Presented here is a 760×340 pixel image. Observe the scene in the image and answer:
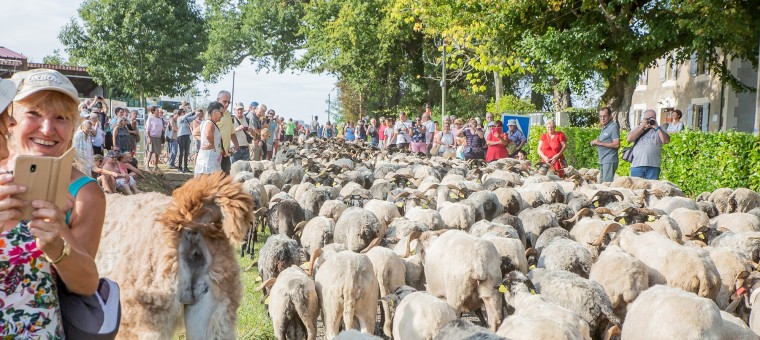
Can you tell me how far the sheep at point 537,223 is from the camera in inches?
368

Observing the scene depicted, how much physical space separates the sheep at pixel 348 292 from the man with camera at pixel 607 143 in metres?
7.75

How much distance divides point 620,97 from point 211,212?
2070cm

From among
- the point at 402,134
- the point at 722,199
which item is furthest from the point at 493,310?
the point at 402,134

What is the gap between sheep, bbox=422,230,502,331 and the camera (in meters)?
6.74

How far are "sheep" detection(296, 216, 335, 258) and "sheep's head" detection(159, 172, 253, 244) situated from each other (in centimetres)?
462

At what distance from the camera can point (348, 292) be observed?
630 centimetres

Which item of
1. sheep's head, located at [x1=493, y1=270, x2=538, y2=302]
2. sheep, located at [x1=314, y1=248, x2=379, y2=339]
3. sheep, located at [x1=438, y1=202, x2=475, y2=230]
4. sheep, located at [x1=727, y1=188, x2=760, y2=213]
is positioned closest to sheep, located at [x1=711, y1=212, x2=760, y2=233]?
sheep, located at [x1=727, y1=188, x2=760, y2=213]

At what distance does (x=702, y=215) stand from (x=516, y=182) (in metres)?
4.23

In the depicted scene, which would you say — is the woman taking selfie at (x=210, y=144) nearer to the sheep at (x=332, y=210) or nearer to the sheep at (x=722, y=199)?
the sheep at (x=332, y=210)

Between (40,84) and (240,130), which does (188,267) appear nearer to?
(40,84)

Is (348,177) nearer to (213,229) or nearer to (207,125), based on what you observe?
(207,125)

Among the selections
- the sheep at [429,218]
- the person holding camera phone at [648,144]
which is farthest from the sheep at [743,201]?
the sheep at [429,218]

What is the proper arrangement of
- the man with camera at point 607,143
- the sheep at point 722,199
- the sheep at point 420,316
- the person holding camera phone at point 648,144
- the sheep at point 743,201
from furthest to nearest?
the man with camera at point 607,143, the person holding camera phone at point 648,144, the sheep at point 722,199, the sheep at point 743,201, the sheep at point 420,316

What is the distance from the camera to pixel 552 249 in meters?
7.55
